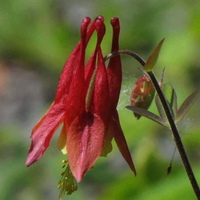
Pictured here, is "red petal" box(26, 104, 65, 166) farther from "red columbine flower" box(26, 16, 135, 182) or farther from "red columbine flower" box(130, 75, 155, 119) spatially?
"red columbine flower" box(130, 75, 155, 119)

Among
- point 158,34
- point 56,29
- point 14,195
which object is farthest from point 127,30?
point 14,195

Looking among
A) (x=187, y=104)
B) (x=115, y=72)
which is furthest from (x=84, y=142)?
(x=187, y=104)

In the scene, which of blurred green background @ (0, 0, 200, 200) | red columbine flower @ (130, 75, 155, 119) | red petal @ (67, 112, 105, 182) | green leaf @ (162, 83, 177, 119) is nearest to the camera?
red petal @ (67, 112, 105, 182)

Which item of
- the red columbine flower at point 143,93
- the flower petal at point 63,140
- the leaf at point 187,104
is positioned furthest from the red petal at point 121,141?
the red columbine flower at point 143,93

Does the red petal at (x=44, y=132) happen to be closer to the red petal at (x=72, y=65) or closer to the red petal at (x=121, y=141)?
the red petal at (x=72, y=65)

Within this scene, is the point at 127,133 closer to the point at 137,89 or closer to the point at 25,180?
the point at 25,180

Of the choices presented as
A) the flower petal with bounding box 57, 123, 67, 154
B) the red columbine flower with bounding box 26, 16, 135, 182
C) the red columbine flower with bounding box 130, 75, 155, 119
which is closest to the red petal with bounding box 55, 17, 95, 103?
the red columbine flower with bounding box 26, 16, 135, 182
